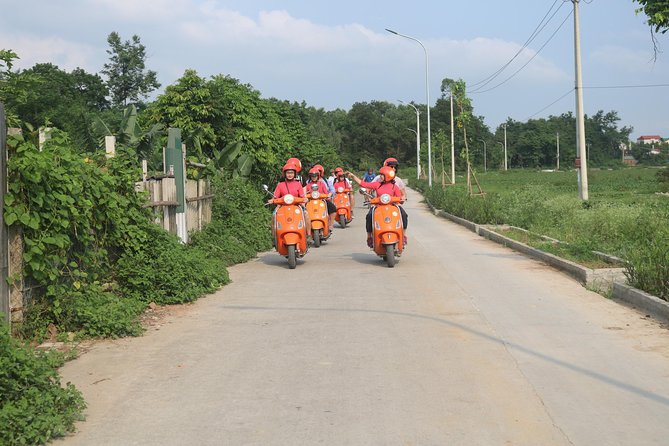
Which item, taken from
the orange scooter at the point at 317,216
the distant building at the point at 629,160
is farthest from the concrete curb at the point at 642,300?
the distant building at the point at 629,160

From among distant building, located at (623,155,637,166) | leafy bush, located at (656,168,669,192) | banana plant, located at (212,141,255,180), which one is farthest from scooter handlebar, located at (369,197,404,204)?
distant building, located at (623,155,637,166)

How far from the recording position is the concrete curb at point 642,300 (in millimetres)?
8297

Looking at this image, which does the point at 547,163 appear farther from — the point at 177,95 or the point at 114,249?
the point at 114,249

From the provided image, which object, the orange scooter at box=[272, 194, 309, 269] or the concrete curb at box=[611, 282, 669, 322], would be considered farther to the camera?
the orange scooter at box=[272, 194, 309, 269]

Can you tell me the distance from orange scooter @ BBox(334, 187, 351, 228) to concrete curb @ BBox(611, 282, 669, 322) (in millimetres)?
15182

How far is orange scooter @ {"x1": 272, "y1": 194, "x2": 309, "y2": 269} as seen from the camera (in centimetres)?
1345

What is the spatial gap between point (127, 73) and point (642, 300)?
53228mm

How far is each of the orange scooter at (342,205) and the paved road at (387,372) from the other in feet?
45.5

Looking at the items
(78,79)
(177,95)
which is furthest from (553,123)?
(177,95)

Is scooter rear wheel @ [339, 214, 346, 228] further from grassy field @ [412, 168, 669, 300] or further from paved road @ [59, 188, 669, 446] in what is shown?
paved road @ [59, 188, 669, 446]

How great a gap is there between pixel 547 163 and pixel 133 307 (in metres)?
118

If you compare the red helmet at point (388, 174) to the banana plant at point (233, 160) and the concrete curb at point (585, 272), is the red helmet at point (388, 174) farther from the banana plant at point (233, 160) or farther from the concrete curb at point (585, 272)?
the banana plant at point (233, 160)

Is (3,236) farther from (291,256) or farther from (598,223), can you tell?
(598,223)

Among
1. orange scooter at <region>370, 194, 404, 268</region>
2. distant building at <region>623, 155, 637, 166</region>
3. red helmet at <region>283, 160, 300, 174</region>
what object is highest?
distant building at <region>623, 155, 637, 166</region>
